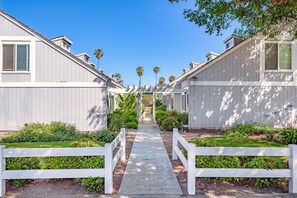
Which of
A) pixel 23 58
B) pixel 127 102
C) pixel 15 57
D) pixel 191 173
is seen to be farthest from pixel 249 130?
pixel 15 57

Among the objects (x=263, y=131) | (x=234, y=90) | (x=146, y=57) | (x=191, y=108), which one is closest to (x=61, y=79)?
(x=191, y=108)

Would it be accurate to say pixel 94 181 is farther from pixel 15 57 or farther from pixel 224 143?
pixel 15 57

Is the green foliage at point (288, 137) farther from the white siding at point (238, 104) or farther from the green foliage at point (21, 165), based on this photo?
the green foliage at point (21, 165)

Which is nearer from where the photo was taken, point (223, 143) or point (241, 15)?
point (223, 143)

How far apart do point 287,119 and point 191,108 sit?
6.06 m

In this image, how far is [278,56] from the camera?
1413 cm

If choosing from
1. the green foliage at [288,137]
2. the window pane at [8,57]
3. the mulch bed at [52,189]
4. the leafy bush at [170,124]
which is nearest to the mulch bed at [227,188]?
the mulch bed at [52,189]

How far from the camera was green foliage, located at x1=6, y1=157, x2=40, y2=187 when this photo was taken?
17.4 feet

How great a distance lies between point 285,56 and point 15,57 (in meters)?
16.7

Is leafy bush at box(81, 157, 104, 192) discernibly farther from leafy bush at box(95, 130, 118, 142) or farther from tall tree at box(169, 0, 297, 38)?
tall tree at box(169, 0, 297, 38)

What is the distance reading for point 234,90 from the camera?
46.5 ft

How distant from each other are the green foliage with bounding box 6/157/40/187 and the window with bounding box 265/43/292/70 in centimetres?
1383

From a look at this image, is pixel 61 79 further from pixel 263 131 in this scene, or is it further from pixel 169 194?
pixel 263 131

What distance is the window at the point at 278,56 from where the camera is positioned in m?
14.1
